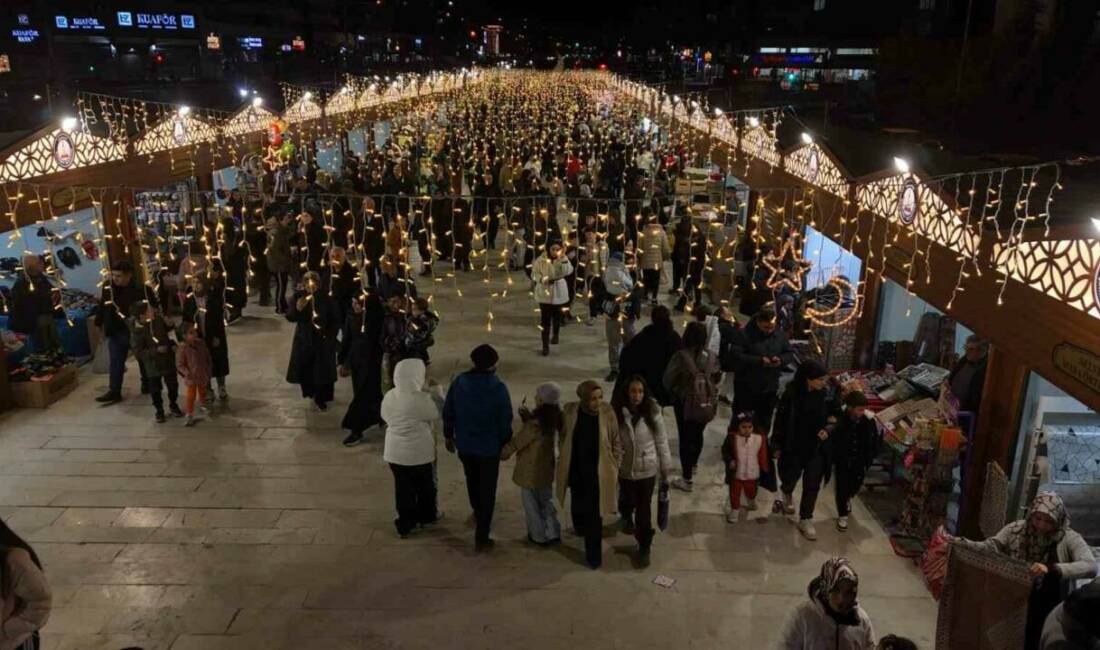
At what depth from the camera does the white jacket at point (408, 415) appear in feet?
16.7

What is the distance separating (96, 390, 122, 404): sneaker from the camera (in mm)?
7707

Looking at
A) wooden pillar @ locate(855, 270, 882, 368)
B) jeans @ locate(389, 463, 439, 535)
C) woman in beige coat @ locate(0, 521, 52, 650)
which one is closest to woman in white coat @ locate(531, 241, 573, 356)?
wooden pillar @ locate(855, 270, 882, 368)

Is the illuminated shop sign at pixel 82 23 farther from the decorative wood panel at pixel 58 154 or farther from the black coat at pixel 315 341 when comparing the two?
the black coat at pixel 315 341

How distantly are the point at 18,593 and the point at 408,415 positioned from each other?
235cm

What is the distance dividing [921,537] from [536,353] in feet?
15.5

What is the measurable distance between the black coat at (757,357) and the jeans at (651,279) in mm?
4032

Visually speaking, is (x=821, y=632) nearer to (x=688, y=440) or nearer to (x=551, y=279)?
(x=688, y=440)

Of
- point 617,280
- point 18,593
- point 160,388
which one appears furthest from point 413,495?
point 617,280

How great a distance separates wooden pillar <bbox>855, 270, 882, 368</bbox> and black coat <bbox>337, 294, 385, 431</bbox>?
5050 millimetres

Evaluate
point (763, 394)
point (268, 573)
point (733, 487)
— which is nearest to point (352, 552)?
point (268, 573)

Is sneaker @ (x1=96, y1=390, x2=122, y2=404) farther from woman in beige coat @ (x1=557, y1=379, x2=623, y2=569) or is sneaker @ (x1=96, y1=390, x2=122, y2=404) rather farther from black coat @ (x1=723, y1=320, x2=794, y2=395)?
black coat @ (x1=723, y1=320, x2=794, y2=395)

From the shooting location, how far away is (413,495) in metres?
5.46

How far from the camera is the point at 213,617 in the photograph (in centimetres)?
469

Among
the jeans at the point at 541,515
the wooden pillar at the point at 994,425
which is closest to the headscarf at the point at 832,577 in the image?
the jeans at the point at 541,515
